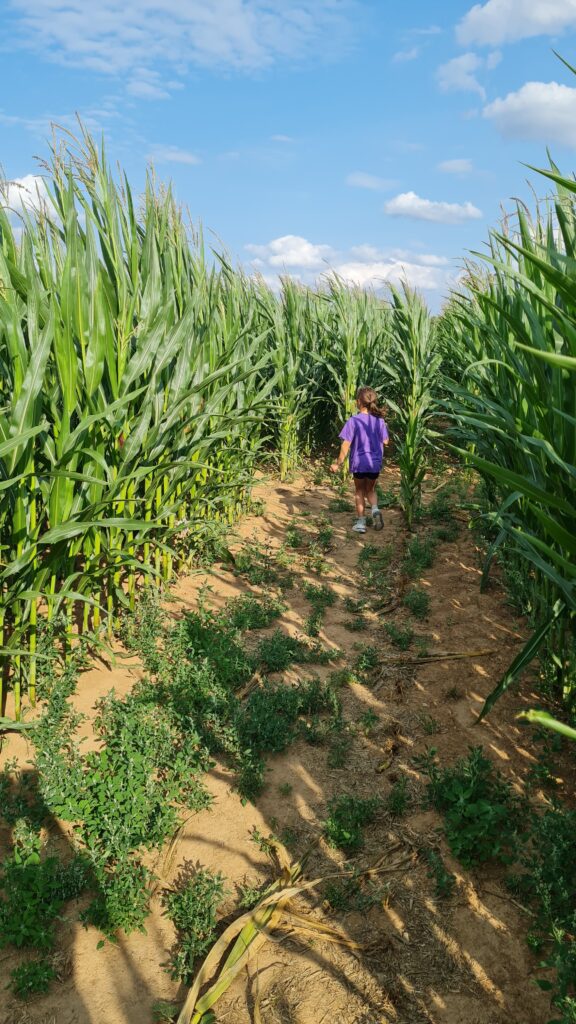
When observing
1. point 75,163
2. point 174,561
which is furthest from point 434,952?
point 75,163

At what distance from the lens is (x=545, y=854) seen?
6.70 ft

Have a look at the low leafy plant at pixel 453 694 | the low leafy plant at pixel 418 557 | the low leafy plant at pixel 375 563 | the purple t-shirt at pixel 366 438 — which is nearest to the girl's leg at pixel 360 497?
the purple t-shirt at pixel 366 438

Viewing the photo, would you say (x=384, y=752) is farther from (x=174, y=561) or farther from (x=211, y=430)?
(x=211, y=430)

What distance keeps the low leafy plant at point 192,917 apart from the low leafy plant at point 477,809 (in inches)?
33.7

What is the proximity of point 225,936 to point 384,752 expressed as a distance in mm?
1108

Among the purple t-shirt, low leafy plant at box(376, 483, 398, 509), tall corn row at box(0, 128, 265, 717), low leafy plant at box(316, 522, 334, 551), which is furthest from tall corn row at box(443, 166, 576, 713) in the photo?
low leafy plant at box(376, 483, 398, 509)

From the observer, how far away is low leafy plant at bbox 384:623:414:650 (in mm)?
3676

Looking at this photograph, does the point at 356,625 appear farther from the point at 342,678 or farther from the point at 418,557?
the point at 418,557

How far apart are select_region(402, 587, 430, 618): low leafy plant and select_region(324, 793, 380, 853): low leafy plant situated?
1.68 metres

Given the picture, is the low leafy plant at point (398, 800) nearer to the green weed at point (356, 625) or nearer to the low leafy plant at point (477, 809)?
the low leafy plant at point (477, 809)

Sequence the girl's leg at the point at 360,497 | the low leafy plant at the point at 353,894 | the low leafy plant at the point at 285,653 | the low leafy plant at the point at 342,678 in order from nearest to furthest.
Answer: the low leafy plant at the point at 353,894 → the low leafy plant at the point at 342,678 → the low leafy plant at the point at 285,653 → the girl's leg at the point at 360,497

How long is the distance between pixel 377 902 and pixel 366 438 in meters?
4.36

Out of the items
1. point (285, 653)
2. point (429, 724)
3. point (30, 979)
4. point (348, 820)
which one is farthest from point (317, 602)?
point (30, 979)

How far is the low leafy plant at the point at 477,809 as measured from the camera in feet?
7.23
